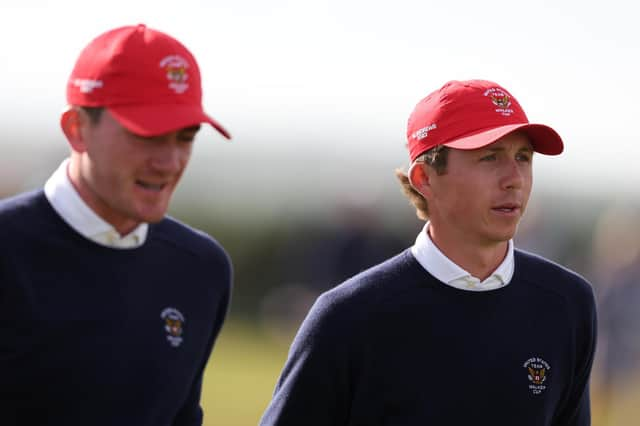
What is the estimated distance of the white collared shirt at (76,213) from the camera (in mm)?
4270

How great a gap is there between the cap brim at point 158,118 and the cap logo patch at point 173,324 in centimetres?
74

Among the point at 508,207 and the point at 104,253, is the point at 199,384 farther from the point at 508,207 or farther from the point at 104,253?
the point at 508,207

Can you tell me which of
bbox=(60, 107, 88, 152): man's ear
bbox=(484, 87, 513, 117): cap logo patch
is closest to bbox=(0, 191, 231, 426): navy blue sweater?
bbox=(60, 107, 88, 152): man's ear

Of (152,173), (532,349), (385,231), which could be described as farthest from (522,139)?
(385,231)

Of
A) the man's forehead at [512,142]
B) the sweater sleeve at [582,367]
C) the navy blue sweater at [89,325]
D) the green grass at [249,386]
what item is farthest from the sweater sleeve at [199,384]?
the green grass at [249,386]

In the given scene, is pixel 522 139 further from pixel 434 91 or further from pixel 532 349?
pixel 532 349

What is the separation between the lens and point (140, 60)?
4.24 meters

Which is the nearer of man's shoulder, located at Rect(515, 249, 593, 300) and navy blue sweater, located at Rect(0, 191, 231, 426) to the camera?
navy blue sweater, located at Rect(0, 191, 231, 426)

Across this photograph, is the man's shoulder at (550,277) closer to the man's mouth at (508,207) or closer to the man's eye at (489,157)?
the man's mouth at (508,207)

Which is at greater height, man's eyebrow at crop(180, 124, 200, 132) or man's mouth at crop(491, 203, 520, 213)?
man's eyebrow at crop(180, 124, 200, 132)

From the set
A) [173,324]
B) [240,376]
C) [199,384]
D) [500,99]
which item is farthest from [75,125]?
[240,376]

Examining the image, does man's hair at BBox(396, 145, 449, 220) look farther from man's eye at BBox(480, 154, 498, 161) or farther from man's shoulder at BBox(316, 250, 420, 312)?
man's shoulder at BBox(316, 250, 420, 312)

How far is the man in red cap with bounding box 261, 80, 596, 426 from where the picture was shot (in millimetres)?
4652

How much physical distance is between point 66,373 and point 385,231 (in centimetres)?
1378
